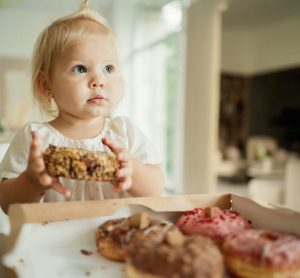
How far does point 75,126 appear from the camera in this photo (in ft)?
2.70

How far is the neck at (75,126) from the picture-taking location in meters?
0.82

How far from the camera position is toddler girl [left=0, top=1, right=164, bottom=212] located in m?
0.72

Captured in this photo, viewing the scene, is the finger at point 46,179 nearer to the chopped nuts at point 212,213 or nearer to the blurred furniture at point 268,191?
the chopped nuts at point 212,213

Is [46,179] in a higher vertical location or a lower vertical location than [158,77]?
lower

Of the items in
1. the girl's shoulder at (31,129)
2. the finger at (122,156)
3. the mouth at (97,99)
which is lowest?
the finger at (122,156)

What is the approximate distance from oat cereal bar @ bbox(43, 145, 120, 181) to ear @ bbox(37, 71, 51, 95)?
0.32 metres

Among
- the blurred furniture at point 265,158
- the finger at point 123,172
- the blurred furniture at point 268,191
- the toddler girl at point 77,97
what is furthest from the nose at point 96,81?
the blurred furniture at point 265,158

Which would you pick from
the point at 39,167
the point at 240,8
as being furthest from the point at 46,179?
the point at 240,8

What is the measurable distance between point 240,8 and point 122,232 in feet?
17.3

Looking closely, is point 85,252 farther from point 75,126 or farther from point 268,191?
point 268,191

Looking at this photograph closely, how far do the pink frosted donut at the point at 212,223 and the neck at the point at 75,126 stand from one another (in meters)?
0.32

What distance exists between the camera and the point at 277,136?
6.58m

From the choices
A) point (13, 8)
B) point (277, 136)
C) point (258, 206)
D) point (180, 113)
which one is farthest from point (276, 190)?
point (13, 8)

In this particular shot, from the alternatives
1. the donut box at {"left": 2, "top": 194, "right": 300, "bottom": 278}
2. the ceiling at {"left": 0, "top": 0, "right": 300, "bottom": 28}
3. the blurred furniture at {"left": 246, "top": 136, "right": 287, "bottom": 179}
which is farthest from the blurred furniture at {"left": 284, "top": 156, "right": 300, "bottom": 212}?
the donut box at {"left": 2, "top": 194, "right": 300, "bottom": 278}
